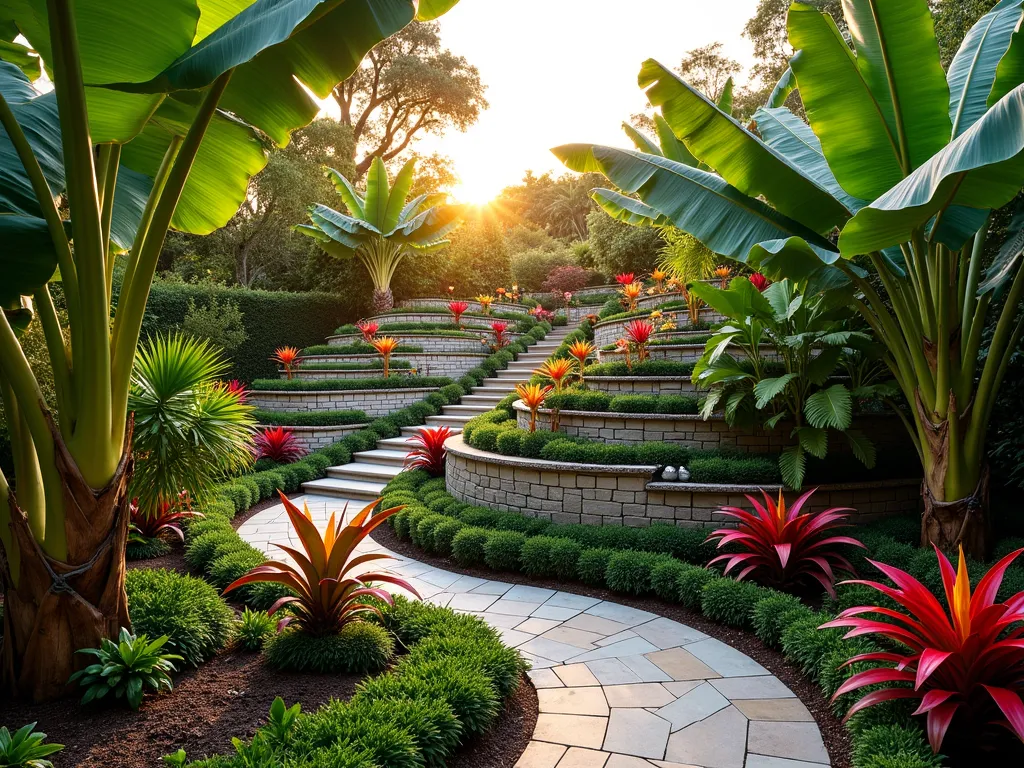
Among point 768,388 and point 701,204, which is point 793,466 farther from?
point 701,204

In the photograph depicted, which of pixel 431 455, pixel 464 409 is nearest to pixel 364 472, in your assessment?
pixel 431 455

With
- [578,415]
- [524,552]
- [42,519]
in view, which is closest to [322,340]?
[578,415]

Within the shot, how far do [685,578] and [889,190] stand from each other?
3.13m

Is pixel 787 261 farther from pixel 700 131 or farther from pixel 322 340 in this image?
pixel 322 340

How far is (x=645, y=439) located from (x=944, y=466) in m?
2.91

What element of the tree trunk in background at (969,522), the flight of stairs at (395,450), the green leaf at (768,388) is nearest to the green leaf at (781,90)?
the green leaf at (768,388)

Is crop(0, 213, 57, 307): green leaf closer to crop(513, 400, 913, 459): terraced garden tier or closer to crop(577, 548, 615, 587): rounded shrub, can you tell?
crop(577, 548, 615, 587): rounded shrub

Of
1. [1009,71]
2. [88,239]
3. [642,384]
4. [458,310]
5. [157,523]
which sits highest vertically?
[1009,71]

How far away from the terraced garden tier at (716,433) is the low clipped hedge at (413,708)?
338cm

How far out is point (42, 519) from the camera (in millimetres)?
3152

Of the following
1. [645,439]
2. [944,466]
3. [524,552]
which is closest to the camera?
[944,466]

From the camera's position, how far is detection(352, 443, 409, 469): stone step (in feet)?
32.7

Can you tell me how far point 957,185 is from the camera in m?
3.18

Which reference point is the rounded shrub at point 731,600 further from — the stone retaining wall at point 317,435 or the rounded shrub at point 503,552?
the stone retaining wall at point 317,435
